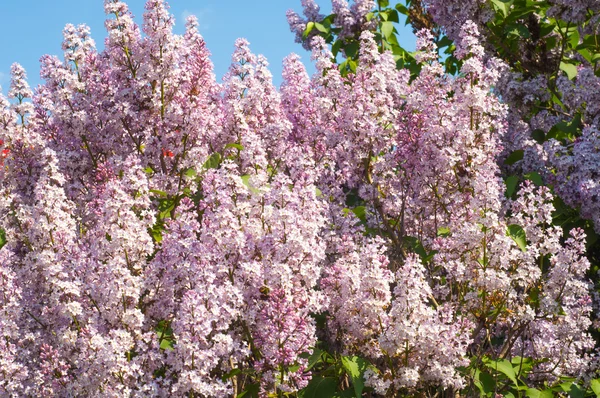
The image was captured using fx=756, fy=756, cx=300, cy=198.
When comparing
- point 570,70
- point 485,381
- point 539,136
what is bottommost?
point 485,381

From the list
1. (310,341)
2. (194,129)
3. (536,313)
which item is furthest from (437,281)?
(194,129)

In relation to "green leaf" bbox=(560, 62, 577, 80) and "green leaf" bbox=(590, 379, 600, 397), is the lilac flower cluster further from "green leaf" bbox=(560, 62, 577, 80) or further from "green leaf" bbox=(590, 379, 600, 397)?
"green leaf" bbox=(590, 379, 600, 397)

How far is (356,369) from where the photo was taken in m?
5.73

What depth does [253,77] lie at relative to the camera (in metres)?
8.06

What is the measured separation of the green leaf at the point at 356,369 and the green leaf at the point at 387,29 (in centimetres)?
592

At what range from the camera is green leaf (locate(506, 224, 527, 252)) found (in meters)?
6.01

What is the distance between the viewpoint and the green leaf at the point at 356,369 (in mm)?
5602

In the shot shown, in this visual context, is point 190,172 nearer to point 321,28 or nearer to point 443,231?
point 443,231

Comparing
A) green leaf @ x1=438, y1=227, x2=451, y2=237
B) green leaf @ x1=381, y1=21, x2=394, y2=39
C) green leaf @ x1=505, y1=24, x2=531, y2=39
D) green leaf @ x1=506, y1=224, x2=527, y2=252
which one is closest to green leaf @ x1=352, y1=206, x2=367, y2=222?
green leaf @ x1=438, y1=227, x2=451, y2=237

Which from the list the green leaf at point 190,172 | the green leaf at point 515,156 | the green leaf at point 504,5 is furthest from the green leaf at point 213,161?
the green leaf at point 504,5

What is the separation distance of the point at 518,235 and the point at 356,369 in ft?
5.58

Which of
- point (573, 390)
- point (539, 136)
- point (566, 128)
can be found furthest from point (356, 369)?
point (539, 136)

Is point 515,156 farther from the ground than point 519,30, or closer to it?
closer to it

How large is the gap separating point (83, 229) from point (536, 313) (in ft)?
14.3
